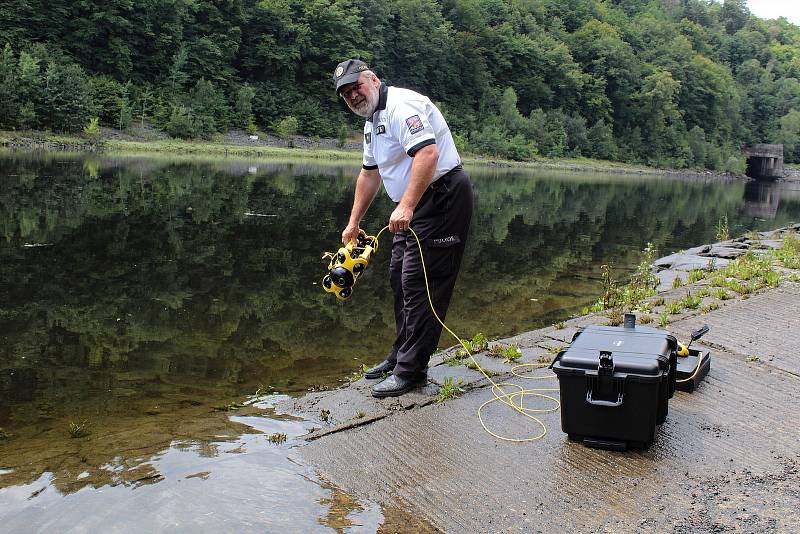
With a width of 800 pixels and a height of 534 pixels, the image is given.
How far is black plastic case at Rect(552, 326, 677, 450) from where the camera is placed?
411 centimetres

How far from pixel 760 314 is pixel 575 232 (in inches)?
488

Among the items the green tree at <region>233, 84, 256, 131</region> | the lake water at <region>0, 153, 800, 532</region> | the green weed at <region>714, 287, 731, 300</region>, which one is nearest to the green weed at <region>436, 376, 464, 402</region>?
the lake water at <region>0, 153, 800, 532</region>

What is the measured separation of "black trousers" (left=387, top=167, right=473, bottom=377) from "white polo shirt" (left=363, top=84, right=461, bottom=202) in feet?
0.61

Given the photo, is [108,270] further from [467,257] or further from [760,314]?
[760,314]

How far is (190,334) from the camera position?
7.54 metres

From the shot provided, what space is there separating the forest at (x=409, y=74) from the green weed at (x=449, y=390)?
48819 mm

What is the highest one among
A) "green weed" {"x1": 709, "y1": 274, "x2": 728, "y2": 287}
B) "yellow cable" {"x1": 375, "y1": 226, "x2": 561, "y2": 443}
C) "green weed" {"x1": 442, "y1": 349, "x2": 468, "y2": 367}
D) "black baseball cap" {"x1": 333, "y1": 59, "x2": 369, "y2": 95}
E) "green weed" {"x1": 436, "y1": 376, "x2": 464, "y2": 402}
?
Result: "black baseball cap" {"x1": 333, "y1": 59, "x2": 369, "y2": 95}

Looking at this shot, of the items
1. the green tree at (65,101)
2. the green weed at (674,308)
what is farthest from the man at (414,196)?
the green tree at (65,101)

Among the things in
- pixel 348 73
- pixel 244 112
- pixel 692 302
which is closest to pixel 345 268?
pixel 348 73

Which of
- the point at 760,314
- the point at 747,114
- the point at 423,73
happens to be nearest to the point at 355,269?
the point at 760,314

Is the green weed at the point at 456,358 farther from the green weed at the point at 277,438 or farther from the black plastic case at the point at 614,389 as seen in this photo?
the green weed at the point at 277,438

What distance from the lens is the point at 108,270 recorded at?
33.6 feet

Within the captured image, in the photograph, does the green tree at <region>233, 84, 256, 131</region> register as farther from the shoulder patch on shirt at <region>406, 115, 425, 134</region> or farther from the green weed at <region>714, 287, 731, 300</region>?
the shoulder patch on shirt at <region>406, 115, 425, 134</region>

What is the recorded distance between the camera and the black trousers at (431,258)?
5.29 m
